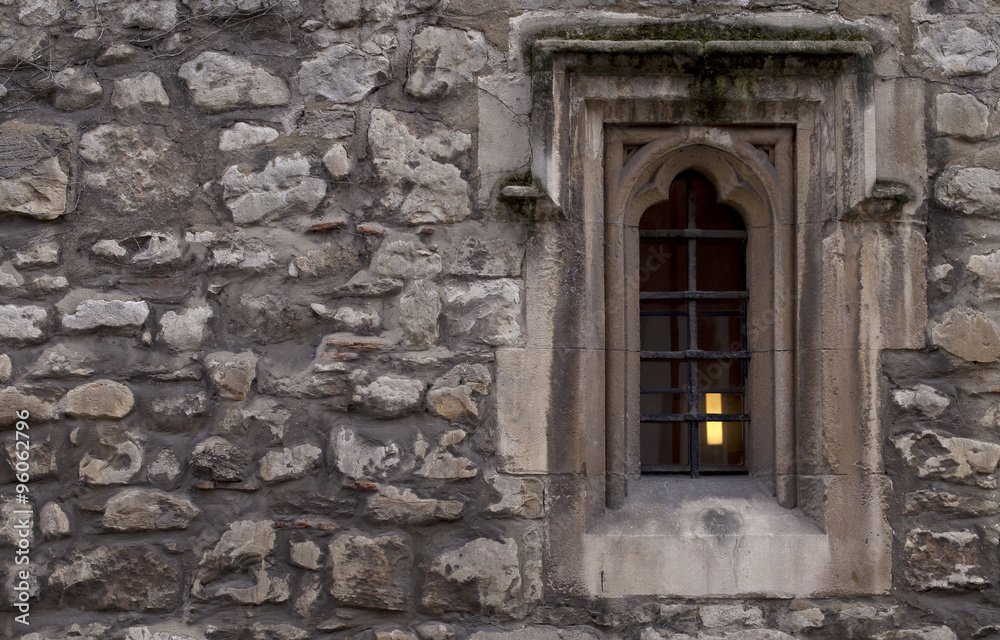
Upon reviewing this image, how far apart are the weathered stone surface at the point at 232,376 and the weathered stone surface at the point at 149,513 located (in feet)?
1.50

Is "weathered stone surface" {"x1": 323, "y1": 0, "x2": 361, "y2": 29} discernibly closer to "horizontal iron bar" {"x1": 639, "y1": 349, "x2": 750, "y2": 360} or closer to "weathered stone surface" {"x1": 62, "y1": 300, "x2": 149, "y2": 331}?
"weathered stone surface" {"x1": 62, "y1": 300, "x2": 149, "y2": 331}

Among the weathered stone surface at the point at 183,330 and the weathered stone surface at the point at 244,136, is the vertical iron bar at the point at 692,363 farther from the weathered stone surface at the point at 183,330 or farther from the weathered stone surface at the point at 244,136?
the weathered stone surface at the point at 183,330

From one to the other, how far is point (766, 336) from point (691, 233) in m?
0.54

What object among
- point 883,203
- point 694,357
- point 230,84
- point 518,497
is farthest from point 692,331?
point 230,84

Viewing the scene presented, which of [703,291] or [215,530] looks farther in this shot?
[703,291]

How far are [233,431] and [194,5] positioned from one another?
1.78 m

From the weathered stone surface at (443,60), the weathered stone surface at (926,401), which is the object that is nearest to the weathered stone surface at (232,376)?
the weathered stone surface at (443,60)

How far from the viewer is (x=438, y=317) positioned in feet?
10.7

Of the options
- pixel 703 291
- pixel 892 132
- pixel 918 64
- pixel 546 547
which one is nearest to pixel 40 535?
pixel 546 547

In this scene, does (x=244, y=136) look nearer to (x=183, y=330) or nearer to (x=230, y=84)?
(x=230, y=84)

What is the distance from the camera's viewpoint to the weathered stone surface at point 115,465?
10.7 ft

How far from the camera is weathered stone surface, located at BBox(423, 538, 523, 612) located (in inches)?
125

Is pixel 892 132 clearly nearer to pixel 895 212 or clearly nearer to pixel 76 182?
pixel 895 212

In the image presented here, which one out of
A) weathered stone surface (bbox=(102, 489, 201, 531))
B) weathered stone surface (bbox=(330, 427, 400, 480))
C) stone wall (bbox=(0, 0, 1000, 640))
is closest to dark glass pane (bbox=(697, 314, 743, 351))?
stone wall (bbox=(0, 0, 1000, 640))
